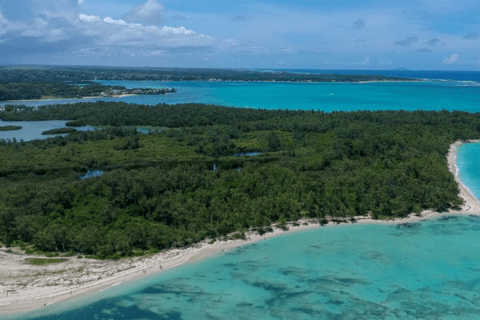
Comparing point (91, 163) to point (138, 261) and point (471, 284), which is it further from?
point (471, 284)

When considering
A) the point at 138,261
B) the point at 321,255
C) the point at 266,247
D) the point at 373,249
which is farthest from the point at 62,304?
the point at 373,249

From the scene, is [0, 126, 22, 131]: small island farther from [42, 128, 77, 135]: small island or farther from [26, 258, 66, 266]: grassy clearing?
[26, 258, 66, 266]: grassy clearing

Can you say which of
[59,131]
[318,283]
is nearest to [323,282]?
[318,283]

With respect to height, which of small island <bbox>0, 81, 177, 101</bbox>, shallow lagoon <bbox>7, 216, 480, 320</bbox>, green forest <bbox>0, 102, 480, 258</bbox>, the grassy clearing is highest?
small island <bbox>0, 81, 177, 101</bbox>

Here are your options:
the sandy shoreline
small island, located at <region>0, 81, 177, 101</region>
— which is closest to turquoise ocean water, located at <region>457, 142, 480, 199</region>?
the sandy shoreline

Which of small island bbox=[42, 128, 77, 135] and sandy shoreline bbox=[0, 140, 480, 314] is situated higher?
small island bbox=[42, 128, 77, 135]

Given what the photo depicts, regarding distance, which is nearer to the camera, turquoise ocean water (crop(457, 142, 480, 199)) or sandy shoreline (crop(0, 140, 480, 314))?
sandy shoreline (crop(0, 140, 480, 314))

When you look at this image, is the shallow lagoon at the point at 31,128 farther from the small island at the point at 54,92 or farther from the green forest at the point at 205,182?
the small island at the point at 54,92
